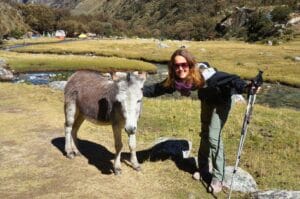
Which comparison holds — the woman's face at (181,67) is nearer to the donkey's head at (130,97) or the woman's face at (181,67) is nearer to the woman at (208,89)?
the woman at (208,89)

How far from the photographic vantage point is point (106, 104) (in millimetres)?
13438

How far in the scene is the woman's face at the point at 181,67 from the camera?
11.6m

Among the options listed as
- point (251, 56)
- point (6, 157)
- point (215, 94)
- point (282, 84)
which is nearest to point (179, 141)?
point (215, 94)

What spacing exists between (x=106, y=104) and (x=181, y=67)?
113 inches

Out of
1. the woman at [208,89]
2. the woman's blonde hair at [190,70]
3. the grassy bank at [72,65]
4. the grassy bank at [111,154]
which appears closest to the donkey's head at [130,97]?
the woman at [208,89]

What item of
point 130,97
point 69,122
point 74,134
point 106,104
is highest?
point 130,97

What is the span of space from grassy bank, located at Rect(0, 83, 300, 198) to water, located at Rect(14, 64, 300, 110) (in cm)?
1358

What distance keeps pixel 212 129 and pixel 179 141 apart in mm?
3931

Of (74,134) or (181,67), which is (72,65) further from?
(181,67)

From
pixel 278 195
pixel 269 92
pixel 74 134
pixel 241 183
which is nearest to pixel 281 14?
pixel 269 92

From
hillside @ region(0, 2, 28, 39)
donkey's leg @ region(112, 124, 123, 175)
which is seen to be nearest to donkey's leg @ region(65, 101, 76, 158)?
donkey's leg @ region(112, 124, 123, 175)

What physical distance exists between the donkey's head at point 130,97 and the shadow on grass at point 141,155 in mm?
2485

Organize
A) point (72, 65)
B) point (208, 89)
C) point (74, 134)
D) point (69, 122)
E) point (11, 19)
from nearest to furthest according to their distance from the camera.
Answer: point (208, 89) → point (69, 122) → point (74, 134) → point (72, 65) → point (11, 19)

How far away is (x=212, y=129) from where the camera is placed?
12508mm
